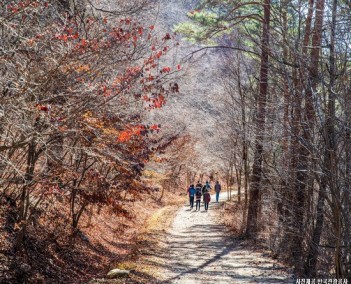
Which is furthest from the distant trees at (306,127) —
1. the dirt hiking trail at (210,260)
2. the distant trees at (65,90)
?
the distant trees at (65,90)

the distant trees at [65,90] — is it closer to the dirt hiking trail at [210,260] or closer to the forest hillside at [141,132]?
the forest hillside at [141,132]

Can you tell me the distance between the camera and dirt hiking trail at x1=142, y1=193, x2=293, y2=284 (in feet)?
33.3

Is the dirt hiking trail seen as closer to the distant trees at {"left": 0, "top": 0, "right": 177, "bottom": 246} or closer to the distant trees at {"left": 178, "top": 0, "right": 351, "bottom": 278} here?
the distant trees at {"left": 178, "top": 0, "right": 351, "bottom": 278}

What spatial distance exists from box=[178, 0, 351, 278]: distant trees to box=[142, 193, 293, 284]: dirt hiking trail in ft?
2.23

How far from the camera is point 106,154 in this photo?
995 centimetres

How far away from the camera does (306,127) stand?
7.38 meters

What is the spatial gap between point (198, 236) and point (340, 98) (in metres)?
12.9

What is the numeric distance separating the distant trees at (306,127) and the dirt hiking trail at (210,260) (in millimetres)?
681

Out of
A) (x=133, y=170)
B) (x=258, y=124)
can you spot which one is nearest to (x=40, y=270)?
(x=133, y=170)

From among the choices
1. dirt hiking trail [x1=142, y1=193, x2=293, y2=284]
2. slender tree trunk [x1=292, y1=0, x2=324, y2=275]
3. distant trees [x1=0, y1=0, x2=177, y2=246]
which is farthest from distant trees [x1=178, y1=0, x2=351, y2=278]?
distant trees [x1=0, y1=0, x2=177, y2=246]

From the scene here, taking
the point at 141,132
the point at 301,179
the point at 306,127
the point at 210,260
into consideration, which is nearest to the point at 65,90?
the point at 306,127

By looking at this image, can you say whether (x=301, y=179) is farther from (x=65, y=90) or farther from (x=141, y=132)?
(x=65, y=90)

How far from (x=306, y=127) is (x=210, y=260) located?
6589 mm

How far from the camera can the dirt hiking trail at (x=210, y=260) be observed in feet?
33.3
